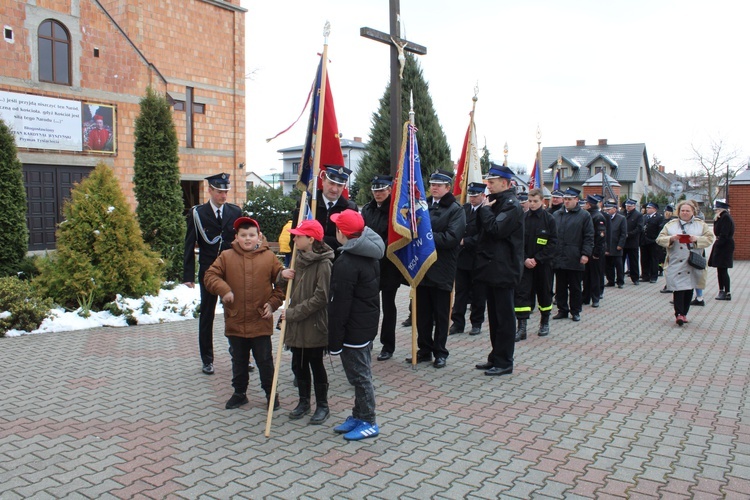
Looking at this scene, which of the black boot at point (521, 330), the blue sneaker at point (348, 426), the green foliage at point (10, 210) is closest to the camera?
the blue sneaker at point (348, 426)

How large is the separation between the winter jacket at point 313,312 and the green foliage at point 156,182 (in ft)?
26.7

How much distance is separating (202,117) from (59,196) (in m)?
7.06

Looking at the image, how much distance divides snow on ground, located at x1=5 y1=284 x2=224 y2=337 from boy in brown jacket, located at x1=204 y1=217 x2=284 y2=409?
4.01 meters

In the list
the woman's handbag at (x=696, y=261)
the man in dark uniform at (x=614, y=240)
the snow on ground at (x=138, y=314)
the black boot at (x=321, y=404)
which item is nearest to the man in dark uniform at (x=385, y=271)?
the black boot at (x=321, y=404)

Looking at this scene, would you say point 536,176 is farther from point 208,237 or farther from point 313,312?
point 313,312

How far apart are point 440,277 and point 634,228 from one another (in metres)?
10.4

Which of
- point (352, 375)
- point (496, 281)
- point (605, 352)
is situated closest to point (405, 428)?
point (352, 375)

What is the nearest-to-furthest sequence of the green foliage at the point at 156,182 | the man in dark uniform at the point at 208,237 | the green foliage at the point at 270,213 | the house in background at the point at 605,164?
1. the man in dark uniform at the point at 208,237
2. the green foliage at the point at 156,182
3. the green foliage at the point at 270,213
4. the house in background at the point at 605,164

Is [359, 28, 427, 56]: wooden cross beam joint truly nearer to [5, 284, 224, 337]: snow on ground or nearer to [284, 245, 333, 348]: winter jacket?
[5, 284, 224, 337]: snow on ground

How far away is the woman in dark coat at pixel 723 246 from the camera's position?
40.0 ft

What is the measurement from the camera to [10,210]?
10781mm

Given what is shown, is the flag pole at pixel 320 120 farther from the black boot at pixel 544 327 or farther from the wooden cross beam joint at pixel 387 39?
the black boot at pixel 544 327

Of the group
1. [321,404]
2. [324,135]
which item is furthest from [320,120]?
[321,404]

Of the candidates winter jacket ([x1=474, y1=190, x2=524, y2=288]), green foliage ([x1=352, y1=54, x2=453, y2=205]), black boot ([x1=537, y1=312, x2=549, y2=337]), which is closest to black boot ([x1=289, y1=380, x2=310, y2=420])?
winter jacket ([x1=474, y1=190, x2=524, y2=288])
